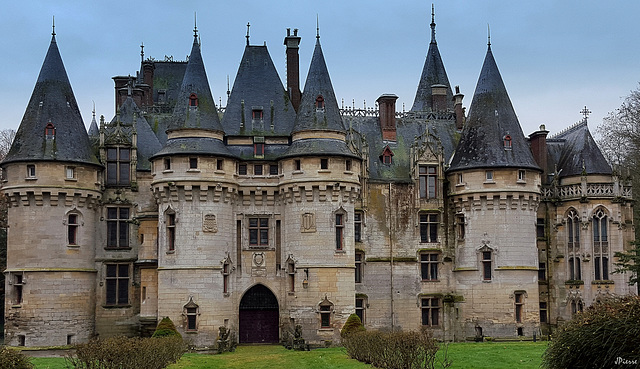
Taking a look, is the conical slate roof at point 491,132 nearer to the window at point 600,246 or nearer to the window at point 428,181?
the window at point 428,181

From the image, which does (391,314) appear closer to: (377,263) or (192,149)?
(377,263)

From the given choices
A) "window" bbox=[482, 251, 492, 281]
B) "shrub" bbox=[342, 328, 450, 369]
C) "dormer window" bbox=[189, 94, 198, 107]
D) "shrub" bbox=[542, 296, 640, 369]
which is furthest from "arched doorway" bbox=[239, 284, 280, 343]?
"shrub" bbox=[542, 296, 640, 369]

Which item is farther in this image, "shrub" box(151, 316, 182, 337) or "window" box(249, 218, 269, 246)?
"window" box(249, 218, 269, 246)

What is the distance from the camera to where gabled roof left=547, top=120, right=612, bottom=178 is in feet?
139

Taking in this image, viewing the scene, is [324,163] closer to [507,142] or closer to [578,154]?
[507,142]

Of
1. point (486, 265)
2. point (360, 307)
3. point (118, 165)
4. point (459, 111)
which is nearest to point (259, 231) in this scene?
point (360, 307)

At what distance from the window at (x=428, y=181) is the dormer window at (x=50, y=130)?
56.9 ft

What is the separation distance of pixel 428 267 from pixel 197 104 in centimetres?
1362

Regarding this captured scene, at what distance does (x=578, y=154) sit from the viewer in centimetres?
4266

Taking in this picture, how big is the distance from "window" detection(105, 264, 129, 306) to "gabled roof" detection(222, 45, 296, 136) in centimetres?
805

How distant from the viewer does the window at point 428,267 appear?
1615 inches

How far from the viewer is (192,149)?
36.3 meters

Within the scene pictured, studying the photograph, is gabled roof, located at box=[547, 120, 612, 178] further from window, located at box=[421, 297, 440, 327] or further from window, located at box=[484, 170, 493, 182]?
window, located at box=[421, 297, 440, 327]

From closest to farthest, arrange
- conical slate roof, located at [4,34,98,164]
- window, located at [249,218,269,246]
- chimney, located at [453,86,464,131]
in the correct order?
conical slate roof, located at [4,34,98,164] → window, located at [249,218,269,246] → chimney, located at [453,86,464,131]
